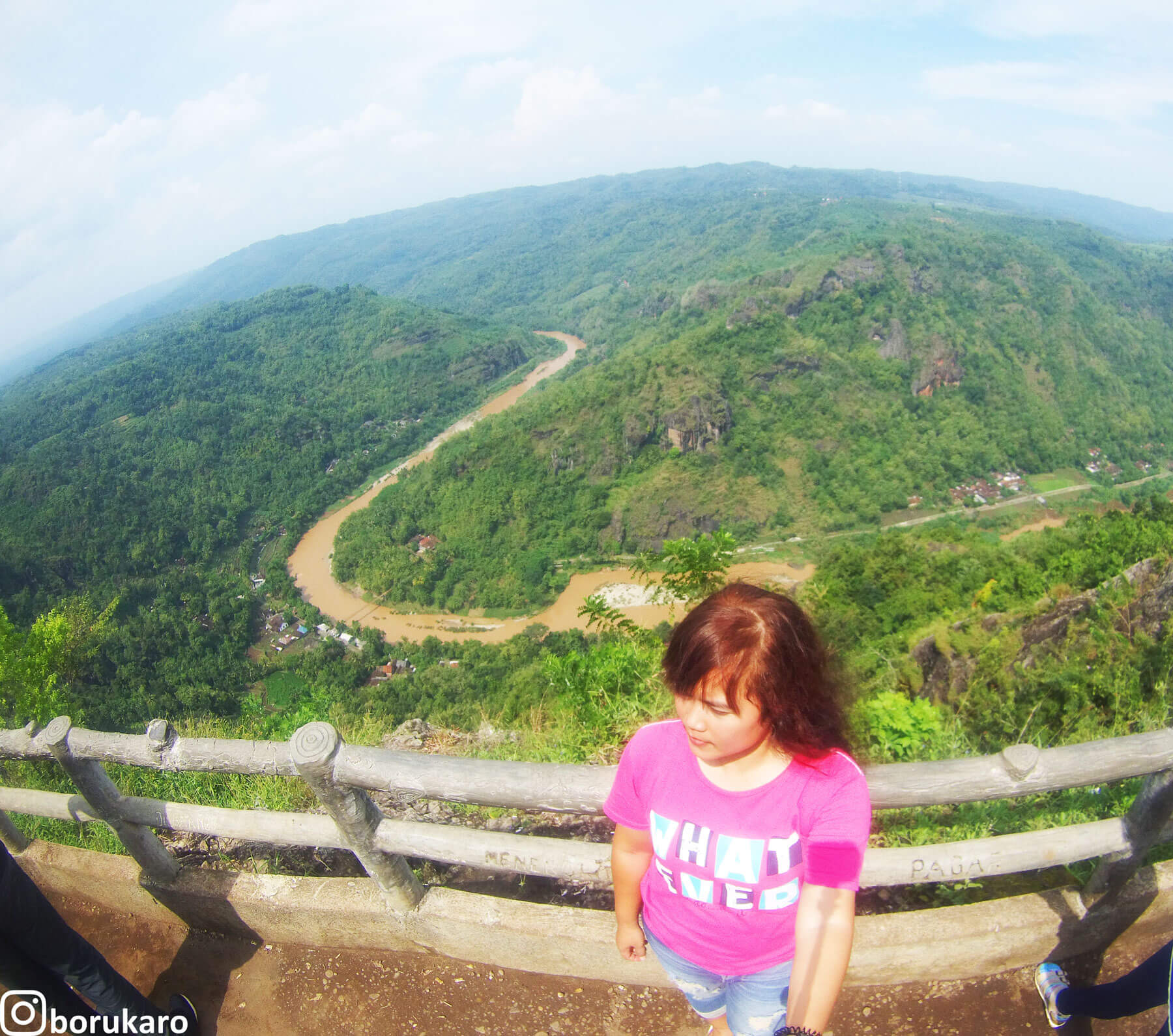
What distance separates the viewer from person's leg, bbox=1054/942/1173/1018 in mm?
2027

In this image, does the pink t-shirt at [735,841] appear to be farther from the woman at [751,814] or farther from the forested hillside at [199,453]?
the forested hillside at [199,453]

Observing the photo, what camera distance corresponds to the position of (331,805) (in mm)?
2465

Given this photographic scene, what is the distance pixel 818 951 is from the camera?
1.52 metres

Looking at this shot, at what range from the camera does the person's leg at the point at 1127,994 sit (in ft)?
6.65

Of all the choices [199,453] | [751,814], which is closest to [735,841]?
[751,814]

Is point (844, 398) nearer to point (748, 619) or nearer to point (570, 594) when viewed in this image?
point (570, 594)

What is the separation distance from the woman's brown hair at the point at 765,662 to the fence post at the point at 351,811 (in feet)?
4.96

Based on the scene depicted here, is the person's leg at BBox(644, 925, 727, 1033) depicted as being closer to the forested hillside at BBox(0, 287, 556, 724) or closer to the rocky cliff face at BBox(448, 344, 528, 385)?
the forested hillside at BBox(0, 287, 556, 724)

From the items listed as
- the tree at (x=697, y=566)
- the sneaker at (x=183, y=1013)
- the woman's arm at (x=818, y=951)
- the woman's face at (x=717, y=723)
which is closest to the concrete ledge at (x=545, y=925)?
the sneaker at (x=183, y=1013)

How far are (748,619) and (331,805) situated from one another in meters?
1.95

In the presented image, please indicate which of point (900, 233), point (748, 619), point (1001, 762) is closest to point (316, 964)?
point (748, 619)

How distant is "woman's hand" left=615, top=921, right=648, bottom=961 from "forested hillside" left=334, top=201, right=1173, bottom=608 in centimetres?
3660

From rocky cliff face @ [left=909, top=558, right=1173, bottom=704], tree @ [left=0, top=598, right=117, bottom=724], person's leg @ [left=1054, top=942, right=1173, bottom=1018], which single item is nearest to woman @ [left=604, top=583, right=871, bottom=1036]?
person's leg @ [left=1054, top=942, right=1173, bottom=1018]
